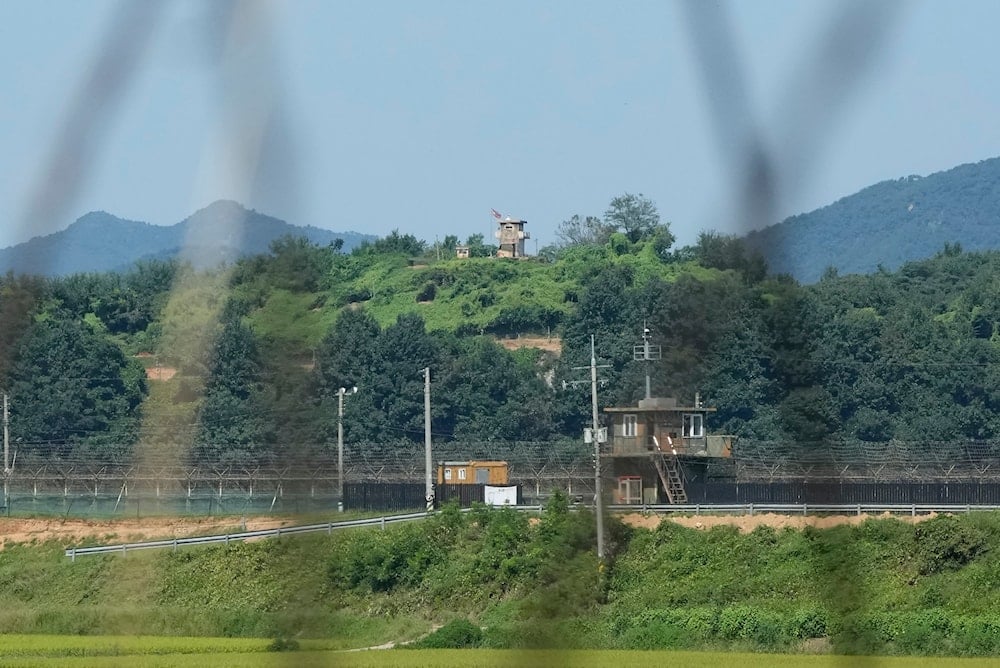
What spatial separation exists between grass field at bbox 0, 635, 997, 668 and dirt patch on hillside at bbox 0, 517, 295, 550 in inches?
619

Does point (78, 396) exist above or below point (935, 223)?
below

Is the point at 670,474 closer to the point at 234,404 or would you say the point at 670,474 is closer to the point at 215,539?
the point at 234,404

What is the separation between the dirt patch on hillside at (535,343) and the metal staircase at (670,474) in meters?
38.4

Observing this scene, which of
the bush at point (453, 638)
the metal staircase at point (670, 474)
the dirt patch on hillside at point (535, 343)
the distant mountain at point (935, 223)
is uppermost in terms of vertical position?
the distant mountain at point (935, 223)

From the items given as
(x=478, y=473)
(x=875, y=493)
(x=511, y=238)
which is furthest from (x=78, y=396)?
(x=511, y=238)

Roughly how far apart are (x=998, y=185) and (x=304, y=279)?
156m

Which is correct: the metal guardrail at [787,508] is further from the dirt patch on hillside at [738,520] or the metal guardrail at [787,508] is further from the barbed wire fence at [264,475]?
the barbed wire fence at [264,475]

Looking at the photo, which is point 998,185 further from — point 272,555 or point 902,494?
point 272,555

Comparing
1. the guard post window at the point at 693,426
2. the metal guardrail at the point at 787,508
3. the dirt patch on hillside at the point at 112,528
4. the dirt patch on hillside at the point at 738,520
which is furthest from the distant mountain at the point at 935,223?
the dirt patch on hillside at the point at 112,528

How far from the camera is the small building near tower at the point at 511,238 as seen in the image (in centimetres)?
13825

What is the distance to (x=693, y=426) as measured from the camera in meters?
60.2

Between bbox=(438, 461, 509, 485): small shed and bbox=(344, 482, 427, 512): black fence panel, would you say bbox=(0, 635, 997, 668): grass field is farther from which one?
bbox=(438, 461, 509, 485): small shed

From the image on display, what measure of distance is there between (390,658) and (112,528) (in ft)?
79.6

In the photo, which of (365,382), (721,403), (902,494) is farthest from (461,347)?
(902,494)
